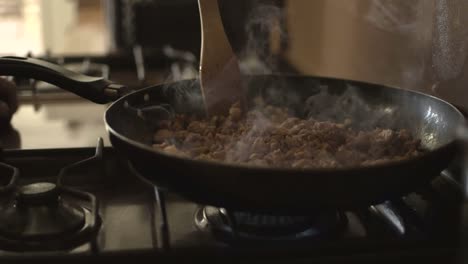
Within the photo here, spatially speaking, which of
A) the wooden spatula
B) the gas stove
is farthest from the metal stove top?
the wooden spatula

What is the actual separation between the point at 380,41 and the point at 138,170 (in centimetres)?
67

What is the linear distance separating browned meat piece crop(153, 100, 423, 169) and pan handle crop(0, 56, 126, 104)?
0.10 m

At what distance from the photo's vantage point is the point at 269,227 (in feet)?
2.44

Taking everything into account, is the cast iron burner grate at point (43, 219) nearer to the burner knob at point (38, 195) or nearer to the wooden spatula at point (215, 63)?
the burner knob at point (38, 195)

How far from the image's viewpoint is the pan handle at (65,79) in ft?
2.92

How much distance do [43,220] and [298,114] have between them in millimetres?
491

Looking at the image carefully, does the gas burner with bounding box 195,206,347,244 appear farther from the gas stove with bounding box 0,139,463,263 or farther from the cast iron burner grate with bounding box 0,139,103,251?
the cast iron burner grate with bounding box 0,139,103,251

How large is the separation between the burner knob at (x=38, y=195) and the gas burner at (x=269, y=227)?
180 millimetres

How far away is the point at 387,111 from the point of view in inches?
38.4

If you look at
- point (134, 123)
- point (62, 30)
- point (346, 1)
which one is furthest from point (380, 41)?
point (62, 30)

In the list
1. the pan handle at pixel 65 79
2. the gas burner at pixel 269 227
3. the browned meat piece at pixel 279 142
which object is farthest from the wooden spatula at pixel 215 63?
the gas burner at pixel 269 227

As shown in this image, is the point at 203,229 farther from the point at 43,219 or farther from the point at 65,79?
the point at 65,79

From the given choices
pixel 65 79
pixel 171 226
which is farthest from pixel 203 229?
pixel 65 79

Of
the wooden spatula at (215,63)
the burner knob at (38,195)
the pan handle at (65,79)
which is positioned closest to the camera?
the burner knob at (38,195)
